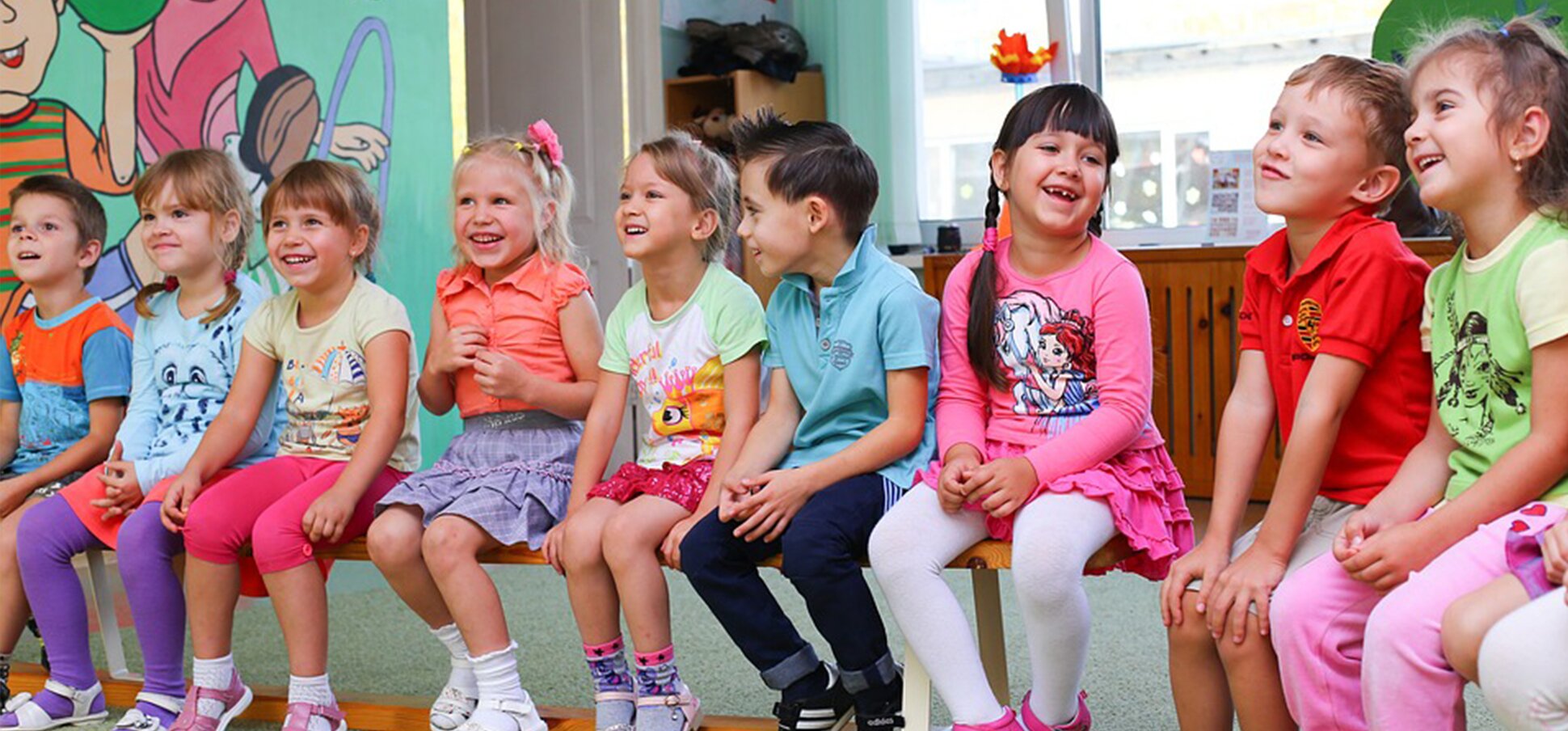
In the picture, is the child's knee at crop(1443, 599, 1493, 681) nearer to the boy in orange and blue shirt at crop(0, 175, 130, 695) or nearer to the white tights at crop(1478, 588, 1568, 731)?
the white tights at crop(1478, 588, 1568, 731)

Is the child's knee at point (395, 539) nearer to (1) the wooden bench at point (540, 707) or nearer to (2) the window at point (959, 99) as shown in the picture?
(1) the wooden bench at point (540, 707)

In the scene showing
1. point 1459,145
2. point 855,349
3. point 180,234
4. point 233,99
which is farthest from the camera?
point 233,99

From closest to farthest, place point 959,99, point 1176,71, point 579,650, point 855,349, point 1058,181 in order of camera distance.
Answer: point 1058,181
point 855,349
point 579,650
point 1176,71
point 959,99

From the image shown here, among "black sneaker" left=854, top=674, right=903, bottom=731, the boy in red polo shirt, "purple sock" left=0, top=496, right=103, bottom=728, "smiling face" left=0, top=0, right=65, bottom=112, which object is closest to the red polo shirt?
the boy in red polo shirt

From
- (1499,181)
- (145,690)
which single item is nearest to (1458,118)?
(1499,181)

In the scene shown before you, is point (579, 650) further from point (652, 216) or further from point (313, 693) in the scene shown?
point (652, 216)

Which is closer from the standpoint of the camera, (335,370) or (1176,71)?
(335,370)

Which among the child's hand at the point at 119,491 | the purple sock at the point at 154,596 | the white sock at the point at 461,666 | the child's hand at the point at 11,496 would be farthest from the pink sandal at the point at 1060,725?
the child's hand at the point at 11,496

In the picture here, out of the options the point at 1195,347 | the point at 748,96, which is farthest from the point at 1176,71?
the point at 748,96

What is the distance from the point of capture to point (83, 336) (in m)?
2.50

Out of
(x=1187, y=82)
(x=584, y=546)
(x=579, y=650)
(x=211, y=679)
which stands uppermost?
(x=1187, y=82)

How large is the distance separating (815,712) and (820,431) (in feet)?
1.17

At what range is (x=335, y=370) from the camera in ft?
7.43

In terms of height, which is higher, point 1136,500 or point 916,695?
point 1136,500
